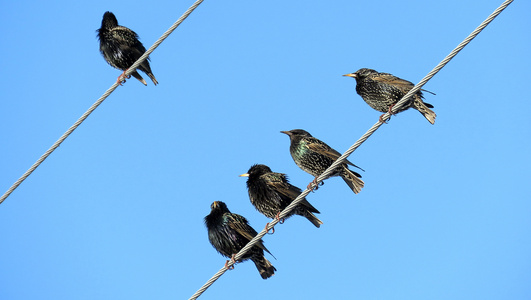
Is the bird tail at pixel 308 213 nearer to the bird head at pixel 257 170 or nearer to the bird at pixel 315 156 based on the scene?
the bird at pixel 315 156

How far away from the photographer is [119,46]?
31.6ft

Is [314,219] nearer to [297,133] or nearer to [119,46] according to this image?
[297,133]

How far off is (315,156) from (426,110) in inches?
50.4

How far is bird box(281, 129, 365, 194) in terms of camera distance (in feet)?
25.8

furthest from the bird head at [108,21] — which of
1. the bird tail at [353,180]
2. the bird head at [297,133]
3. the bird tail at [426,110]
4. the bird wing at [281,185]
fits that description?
the bird tail at [426,110]

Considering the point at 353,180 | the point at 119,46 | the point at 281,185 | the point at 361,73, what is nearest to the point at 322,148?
the point at 353,180

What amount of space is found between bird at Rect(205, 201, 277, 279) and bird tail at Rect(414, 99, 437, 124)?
2136 mm

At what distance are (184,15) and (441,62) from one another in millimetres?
2116

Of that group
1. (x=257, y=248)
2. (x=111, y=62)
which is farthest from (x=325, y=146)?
(x=111, y=62)

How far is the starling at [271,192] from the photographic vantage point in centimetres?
787

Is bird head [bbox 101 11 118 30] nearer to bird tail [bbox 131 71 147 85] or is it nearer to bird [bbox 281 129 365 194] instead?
bird tail [bbox 131 71 147 85]

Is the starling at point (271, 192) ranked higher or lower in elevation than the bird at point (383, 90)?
lower

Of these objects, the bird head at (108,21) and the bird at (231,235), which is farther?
the bird head at (108,21)

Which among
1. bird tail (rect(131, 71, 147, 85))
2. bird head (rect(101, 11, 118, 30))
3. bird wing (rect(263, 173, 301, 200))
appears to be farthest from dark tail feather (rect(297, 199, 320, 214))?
bird head (rect(101, 11, 118, 30))
